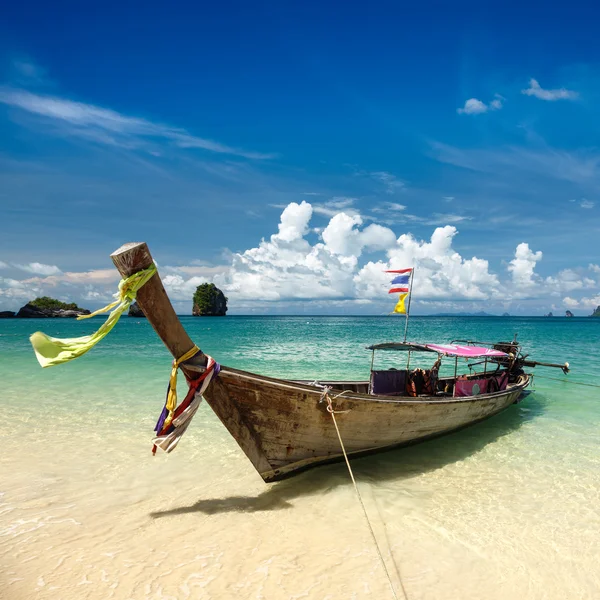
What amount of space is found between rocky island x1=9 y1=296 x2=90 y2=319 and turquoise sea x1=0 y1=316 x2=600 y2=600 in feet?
401

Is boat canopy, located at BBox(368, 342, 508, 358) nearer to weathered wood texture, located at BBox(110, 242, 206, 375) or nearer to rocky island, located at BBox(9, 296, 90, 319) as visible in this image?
weathered wood texture, located at BBox(110, 242, 206, 375)

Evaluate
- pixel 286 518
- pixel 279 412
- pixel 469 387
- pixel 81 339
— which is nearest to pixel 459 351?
pixel 469 387

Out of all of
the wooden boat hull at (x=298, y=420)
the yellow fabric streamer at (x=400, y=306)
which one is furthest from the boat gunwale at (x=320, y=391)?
the yellow fabric streamer at (x=400, y=306)

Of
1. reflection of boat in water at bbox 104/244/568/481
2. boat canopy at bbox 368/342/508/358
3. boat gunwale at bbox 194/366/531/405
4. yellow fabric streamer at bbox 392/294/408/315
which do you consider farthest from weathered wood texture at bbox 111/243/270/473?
yellow fabric streamer at bbox 392/294/408/315

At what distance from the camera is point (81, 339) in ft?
17.6

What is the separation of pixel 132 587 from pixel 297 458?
3.28 m

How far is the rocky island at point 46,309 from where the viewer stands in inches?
4628

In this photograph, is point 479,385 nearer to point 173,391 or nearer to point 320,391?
point 320,391

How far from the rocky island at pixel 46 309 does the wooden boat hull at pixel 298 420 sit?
125 metres

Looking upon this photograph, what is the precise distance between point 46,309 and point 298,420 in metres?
136

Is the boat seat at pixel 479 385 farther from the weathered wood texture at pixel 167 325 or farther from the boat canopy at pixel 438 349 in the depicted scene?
the weathered wood texture at pixel 167 325

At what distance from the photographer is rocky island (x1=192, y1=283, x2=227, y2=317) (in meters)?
139

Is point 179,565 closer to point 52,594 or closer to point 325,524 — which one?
point 52,594

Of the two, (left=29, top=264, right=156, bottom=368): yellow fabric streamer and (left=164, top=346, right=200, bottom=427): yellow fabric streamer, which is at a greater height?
(left=29, top=264, right=156, bottom=368): yellow fabric streamer
